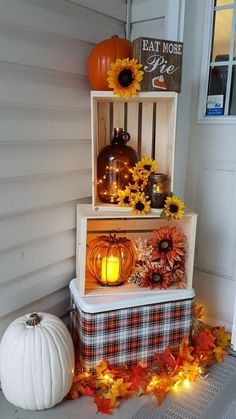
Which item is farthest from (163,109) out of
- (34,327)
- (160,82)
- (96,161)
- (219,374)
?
(219,374)

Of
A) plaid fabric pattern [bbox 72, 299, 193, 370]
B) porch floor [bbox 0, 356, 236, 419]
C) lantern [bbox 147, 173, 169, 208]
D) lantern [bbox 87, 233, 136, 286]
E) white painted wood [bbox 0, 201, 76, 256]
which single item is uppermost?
lantern [bbox 147, 173, 169, 208]

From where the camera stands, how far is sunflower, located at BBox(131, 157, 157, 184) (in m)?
1.54

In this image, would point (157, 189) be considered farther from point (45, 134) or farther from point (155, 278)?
point (45, 134)

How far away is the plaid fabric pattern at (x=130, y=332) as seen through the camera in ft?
4.84

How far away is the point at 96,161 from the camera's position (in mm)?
1610

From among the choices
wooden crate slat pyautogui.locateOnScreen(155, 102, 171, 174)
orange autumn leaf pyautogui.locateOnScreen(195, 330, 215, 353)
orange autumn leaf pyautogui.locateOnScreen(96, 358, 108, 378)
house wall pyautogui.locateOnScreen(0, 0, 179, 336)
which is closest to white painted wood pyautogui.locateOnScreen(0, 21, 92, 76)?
house wall pyautogui.locateOnScreen(0, 0, 179, 336)

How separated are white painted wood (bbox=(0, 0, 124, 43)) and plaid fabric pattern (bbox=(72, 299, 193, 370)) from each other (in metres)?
1.14

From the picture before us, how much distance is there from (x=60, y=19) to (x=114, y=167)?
2.09 ft

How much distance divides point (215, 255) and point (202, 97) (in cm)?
82

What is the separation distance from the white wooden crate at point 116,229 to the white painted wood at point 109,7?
0.88m

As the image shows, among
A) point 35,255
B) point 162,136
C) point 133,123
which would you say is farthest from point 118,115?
point 35,255

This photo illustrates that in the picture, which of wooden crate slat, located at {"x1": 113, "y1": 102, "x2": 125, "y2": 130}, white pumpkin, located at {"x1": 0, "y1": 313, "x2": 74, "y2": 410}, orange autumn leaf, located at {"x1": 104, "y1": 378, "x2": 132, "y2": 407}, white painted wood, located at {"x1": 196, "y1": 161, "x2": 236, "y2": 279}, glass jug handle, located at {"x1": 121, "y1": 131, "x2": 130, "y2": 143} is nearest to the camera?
white pumpkin, located at {"x1": 0, "y1": 313, "x2": 74, "y2": 410}

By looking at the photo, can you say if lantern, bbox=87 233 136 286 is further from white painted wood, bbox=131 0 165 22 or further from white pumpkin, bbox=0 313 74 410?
white painted wood, bbox=131 0 165 22

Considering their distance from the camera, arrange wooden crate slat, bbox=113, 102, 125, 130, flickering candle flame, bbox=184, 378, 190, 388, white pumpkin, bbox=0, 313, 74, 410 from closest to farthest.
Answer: white pumpkin, bbox=0, 313, 74, 410 < flickering candle flame, bbox=184, 378, 190, 388 < wooden crate slat, bbox=113, 102, 125, 130
